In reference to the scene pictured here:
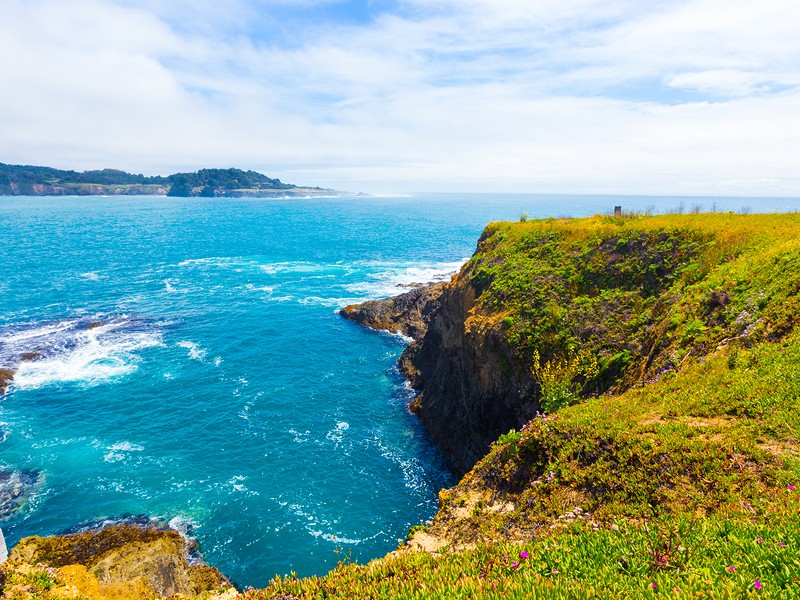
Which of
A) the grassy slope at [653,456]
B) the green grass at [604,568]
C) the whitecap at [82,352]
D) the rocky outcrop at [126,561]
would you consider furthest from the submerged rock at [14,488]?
the grassy slope at [653,456]

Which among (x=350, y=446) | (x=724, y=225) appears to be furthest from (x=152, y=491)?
(x=724, y=225)

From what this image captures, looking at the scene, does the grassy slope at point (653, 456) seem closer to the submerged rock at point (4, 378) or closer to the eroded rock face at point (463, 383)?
the eroded rock face at point (463, 383)

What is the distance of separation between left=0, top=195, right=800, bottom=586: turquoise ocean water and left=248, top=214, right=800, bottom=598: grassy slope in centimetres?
1193

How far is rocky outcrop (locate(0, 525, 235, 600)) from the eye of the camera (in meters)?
19.2

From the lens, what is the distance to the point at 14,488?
28.3 metres

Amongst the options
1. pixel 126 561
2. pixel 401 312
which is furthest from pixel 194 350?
pixel 126 561

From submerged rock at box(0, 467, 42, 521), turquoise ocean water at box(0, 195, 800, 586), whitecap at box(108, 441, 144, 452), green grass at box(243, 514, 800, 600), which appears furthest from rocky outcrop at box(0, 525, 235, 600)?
green grass at box(243, 514, 800, 600)

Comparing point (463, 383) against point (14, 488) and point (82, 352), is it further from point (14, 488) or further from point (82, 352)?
point (82, 352)

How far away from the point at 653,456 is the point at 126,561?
24077 millimetres

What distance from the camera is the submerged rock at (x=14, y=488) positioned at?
26.6 metres

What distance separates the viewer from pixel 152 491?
28172mm

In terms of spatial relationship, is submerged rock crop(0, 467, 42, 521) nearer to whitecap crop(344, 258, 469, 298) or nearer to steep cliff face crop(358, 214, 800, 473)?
steep cliff face crop(358, 214, 800, 473)

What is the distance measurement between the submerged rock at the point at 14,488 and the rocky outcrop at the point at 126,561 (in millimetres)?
5776

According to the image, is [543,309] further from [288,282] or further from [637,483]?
[288,282]
